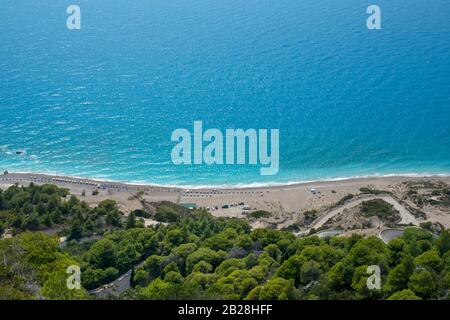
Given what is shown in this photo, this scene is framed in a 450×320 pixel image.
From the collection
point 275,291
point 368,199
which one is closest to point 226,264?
point 275,291

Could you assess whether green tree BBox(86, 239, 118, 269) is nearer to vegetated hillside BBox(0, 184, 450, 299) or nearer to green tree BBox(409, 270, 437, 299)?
vegetated hillside BBox(0, 184, 450, 299)

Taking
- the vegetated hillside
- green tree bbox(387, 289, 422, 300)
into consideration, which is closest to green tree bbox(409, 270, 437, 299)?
the vegetated hillside

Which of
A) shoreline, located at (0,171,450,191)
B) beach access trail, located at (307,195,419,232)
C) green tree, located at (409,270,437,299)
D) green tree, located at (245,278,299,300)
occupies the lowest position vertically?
green tree, located at (245,278,299,300)

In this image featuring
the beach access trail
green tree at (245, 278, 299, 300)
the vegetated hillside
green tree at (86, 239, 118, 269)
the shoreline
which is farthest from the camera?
the shoreline

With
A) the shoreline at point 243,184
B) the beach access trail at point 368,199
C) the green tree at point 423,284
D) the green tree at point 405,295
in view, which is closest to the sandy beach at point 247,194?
the shoreline at point 243,184

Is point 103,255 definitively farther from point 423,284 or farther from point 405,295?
point 423,284

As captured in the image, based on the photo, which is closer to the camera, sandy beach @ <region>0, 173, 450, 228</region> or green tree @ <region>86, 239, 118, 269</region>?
green tree @ <region>86, 239, 118, 269</region>
